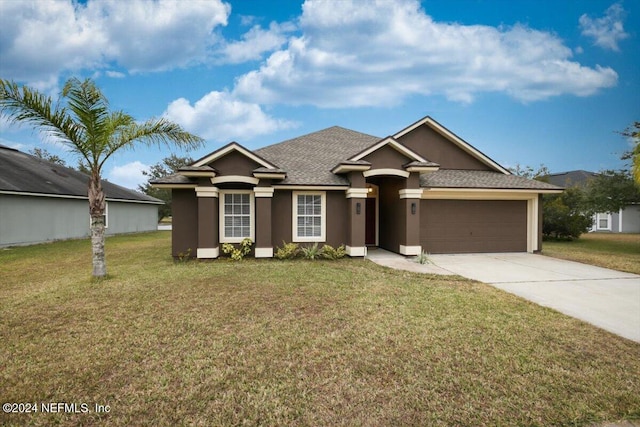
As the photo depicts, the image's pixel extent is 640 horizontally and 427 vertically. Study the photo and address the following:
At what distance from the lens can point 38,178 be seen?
55.9ft

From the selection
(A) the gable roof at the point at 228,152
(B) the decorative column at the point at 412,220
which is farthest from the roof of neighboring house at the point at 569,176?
(A) the gable roof at the point at 228,152

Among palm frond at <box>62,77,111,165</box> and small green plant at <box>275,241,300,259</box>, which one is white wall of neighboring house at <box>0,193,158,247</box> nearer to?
palm frond at <box>62,77,111,165</box>

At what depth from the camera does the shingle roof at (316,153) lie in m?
11.3

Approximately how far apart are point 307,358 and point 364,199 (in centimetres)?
795

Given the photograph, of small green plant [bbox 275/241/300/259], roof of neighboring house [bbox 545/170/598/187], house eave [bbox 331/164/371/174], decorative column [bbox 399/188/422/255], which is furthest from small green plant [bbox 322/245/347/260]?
roof of neighboring house [bbox 545/170/598/187]

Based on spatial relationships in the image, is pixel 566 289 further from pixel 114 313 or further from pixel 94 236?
pixel 94 236

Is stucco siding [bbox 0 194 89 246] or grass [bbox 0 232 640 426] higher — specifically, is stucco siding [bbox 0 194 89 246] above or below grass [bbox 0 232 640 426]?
above

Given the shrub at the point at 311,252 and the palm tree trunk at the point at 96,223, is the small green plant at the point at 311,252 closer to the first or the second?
the shrub at the point at 311,252

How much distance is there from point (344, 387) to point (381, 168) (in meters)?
8.96

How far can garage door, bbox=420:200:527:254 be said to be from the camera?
12.2 metres

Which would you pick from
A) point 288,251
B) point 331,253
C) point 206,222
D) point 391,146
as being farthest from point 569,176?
point 206,222

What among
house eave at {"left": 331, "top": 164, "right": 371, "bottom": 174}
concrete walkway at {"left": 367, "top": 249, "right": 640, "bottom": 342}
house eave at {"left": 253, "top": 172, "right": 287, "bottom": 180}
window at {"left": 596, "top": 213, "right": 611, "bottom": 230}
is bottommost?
concrete walkway at {"left": 367, "top": 249, "right": 640, "bottom": 342}

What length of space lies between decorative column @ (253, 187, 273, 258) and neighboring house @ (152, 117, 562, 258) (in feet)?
0.12

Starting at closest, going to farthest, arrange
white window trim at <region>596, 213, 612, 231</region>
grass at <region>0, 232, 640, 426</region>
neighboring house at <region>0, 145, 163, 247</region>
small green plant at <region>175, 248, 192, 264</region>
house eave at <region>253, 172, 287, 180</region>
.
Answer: grass at <region>0, 232, 640, 426</region>, house eave at <region>253, 172, 287, 180</region>, small green plant at <region>175, 248, 192, 264</region>, neighboring house at <region>0, 145, 163, 247</region>, white window trim at <region>596, 213, 612, 231</region>
